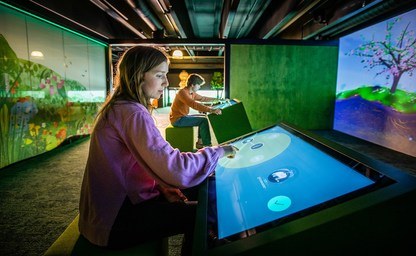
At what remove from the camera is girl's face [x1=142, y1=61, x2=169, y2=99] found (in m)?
1.14

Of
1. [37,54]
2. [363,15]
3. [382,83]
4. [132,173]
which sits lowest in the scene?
[132,173]

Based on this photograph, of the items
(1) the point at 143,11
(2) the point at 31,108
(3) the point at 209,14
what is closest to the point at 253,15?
(3) the point at 209,14

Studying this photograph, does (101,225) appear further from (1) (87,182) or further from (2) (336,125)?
(2) (336,125)

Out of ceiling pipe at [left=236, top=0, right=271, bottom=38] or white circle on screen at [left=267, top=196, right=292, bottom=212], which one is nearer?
white circle on screen at [left=267, top=196, right=292, bottom=212]

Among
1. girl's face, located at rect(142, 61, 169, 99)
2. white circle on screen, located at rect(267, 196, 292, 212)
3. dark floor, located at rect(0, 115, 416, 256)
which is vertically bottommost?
dark floor, located at rect(0, 115, 416, 256)

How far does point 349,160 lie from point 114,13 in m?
5.62

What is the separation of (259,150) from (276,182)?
361 mm

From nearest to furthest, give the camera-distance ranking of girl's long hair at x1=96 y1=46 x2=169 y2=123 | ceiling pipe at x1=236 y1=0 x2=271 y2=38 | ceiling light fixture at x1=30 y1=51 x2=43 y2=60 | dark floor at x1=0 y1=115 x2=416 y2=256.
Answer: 1. girl's long hair at x1=96 y1=46 x2=169 y2=123
2. dark floor at x1=0 y1=115 x2=416 y2=256
3. ceiling light fixture at x1=30 y1=51 x2=43 y2=60
4. ceiling pipe at x1=236 y1=0 x2=271 y2=38

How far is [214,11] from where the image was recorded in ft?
19.1

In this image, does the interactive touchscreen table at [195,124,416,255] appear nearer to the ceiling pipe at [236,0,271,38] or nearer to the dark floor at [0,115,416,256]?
the dark floor at [0,115,416,256]

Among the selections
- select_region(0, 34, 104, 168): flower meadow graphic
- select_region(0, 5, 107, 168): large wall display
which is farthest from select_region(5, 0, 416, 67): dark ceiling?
select_region(0, 34, 104, 168): flower meadow graphic

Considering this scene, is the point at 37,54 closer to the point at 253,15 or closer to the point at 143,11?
the point at 143,11

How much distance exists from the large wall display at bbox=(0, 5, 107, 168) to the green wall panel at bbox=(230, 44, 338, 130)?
12.0 feet

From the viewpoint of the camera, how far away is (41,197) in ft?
9.32
